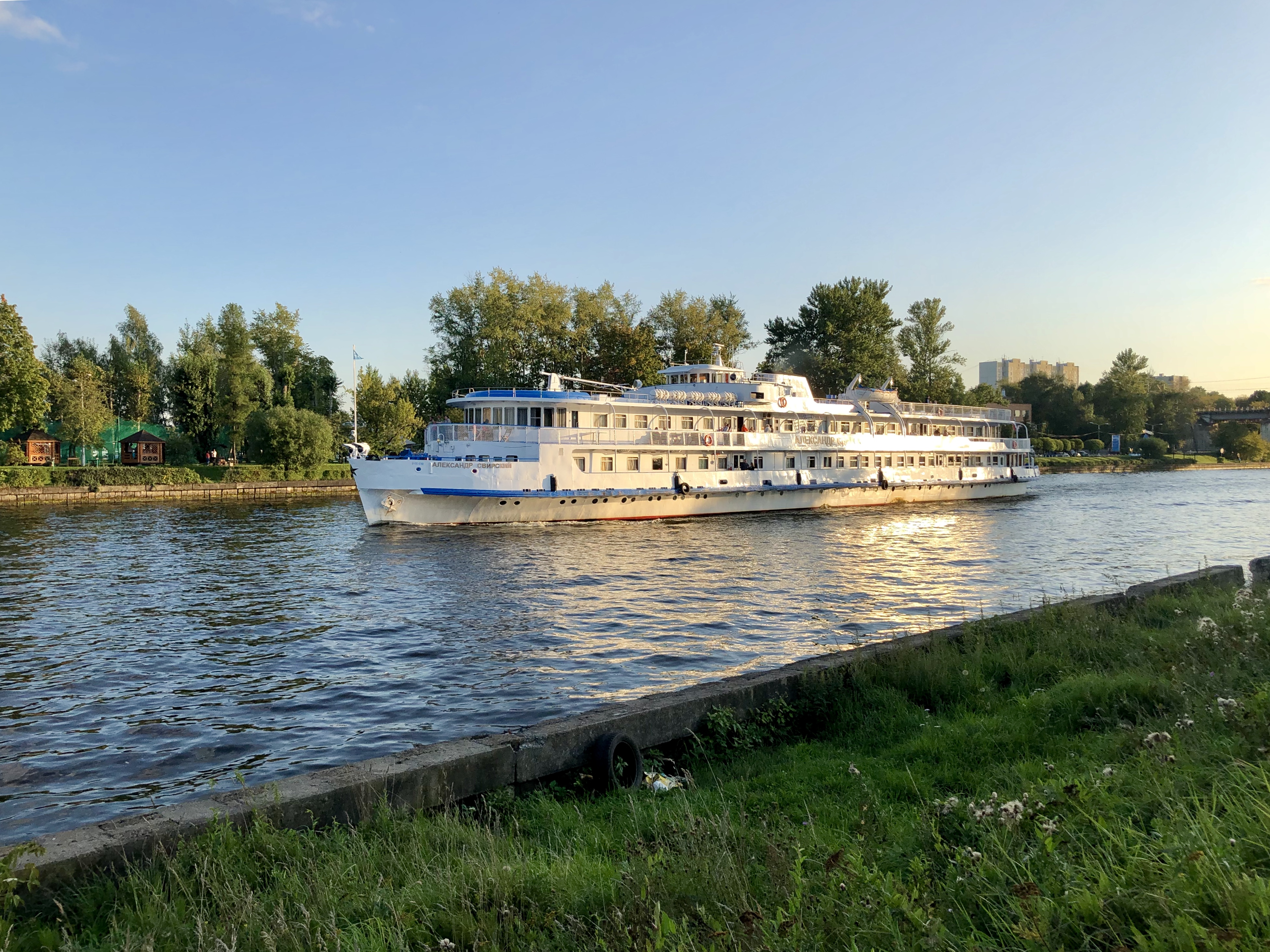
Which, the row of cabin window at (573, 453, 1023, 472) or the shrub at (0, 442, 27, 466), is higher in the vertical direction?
the shrub at (0, 442, 27, 466)

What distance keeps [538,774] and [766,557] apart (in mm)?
22239

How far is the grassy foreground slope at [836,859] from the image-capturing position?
11.6ft

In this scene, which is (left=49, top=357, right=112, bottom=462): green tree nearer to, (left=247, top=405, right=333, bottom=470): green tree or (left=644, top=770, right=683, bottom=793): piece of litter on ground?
(left=247, top=405, right=333, bottom=470): green tree

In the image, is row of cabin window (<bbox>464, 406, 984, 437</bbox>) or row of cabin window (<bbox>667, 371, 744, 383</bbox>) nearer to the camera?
row of cabin window (<bbox>464, 406, 984, 437</bbox>)

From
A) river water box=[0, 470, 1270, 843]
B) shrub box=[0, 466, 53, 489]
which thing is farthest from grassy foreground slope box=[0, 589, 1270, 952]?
shrub box=[0, 466, 53, 489]

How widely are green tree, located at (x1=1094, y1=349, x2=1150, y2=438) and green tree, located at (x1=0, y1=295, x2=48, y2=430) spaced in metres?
154

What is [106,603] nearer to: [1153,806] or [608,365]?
[1153,806]

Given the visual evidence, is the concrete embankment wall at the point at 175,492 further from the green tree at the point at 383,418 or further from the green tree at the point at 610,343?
the green tree at the point at 610,343

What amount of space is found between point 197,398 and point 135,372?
13.0m

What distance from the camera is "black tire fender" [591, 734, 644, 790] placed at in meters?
7.64

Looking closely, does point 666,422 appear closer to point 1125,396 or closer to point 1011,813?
point 1011,813

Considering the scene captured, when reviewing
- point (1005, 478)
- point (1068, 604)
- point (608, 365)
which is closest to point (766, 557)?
point (1068, 604)

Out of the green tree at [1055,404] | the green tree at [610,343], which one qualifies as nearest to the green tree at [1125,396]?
the green tree at [1055,404]

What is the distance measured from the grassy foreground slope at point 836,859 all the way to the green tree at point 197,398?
275 ft
